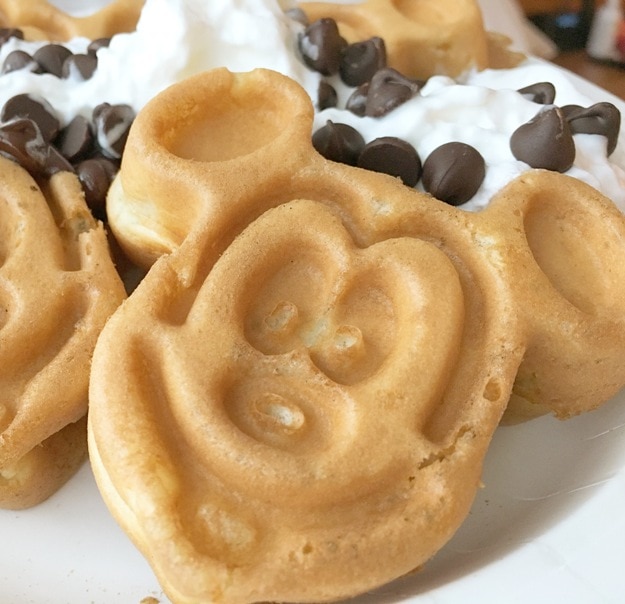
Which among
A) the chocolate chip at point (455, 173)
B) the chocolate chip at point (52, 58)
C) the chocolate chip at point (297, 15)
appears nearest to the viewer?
the chocolate chip at point (455, 173)

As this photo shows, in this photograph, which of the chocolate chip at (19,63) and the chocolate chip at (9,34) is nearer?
the chocolate chip at (19,63)

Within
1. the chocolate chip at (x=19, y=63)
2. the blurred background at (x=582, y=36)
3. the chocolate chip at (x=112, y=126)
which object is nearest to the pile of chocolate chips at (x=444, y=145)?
the chocolate chip at (x=112, y=126)

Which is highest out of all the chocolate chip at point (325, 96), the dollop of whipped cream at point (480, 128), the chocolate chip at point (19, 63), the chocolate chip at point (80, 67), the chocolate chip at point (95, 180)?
the dollop of whipped cream at point (480, 128)

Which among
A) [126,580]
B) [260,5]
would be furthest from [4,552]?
[260,5]

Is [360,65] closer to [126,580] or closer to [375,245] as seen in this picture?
[375,245]

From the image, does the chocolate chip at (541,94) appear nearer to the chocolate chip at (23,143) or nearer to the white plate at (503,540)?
the white plate at (503,540)

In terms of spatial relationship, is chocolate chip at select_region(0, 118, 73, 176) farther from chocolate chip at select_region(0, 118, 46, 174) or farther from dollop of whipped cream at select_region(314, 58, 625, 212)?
dollop of whipped cream at select_region(314, 58, 625, 212)

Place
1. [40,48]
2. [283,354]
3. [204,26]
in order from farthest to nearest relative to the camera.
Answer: [40,48] < [204,26] < [283,354]

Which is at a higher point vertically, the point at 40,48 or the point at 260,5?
the point at 260,5
